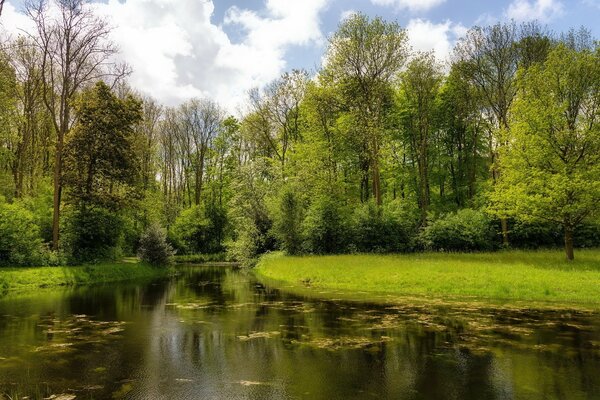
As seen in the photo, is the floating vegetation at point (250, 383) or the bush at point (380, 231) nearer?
the floating vegetation at point (250, 383)

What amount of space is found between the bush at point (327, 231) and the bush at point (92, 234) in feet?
55.9

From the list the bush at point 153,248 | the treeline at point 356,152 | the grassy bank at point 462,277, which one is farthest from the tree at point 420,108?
the bush at point 153,248

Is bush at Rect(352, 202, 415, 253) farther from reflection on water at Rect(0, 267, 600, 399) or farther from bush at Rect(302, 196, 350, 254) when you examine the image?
reflection on water at Rect(0, 267, 600, 399)

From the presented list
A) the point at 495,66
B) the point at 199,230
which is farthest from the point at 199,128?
the point at 495,66

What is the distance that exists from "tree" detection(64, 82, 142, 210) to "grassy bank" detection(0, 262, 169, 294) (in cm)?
574

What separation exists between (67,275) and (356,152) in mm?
29910

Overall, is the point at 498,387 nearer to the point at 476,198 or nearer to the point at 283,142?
the point at 476,198

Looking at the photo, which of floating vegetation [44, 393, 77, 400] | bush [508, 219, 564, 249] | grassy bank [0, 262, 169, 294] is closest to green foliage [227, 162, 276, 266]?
grassy bank [0, 262, 169, 294]

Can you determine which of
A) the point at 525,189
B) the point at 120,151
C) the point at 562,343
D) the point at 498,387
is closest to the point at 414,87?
the point at 525,189

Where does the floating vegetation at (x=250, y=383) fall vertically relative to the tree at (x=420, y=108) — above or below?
below

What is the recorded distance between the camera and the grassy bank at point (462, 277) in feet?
66.1

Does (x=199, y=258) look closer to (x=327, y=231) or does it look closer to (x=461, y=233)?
(x=327, y=231)

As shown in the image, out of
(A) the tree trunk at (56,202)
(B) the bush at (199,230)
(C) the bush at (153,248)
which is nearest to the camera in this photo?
(A) the tree trunk at (56,202)

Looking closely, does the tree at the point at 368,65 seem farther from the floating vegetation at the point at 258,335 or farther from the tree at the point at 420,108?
the floating vegetation at the point at 258,335
